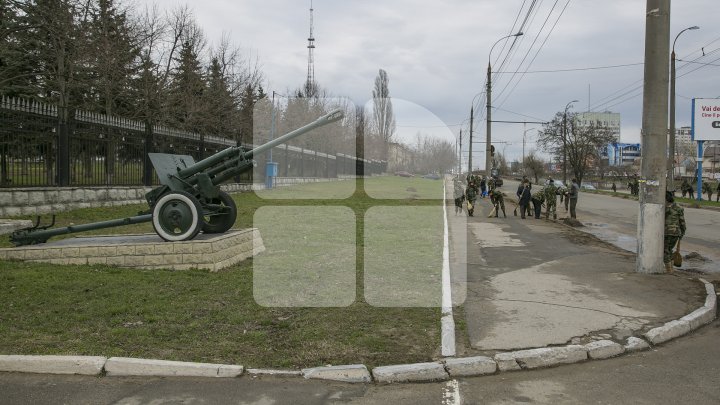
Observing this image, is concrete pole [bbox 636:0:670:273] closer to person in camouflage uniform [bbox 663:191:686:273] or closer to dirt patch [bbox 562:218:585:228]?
person in camouflage uniform [bbox 663:191:686:273]

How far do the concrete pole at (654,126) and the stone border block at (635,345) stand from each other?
410 centimetres

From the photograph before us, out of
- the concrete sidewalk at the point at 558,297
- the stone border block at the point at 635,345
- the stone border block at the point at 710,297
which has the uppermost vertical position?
the stone border block at the point at 710,297

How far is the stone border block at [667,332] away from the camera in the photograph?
595cm

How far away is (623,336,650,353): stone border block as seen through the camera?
5664mm

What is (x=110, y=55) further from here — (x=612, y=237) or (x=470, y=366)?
(x=470, y=366)

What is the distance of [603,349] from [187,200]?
6282 mm

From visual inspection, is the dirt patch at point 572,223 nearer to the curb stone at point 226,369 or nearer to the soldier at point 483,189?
the soldier at point 483,189

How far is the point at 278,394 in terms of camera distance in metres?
4.37

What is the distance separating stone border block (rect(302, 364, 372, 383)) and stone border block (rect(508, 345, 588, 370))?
1491 millimetres

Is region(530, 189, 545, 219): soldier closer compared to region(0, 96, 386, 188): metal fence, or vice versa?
region(0, 96, 386, 188): metal fence

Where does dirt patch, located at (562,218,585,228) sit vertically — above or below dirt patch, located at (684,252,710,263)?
above

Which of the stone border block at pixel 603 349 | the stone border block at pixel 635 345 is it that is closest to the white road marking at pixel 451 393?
the stone border block at pixel 603 349

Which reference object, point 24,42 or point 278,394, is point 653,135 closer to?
point 278,394

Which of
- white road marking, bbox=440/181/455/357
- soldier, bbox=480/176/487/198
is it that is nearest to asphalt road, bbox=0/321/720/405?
white road marking, bbox=440/181/455/357
